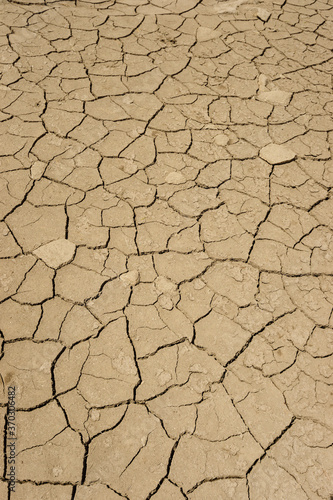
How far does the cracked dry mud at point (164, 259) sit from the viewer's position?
1706 mm

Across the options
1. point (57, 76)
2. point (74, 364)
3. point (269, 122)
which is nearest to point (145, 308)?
point (74, 364)

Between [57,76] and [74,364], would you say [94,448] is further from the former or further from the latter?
[57,76]

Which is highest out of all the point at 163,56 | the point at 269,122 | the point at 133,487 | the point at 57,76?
the point at 163,56

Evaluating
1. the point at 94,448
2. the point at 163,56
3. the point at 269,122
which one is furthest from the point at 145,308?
the point at 163,56

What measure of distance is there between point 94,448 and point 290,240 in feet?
4.75

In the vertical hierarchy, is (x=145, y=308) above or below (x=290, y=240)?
below

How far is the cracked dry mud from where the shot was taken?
171 cm

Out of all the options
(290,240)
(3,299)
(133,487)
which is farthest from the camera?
(290,240)

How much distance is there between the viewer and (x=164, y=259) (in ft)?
7.39

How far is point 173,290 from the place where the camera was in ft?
7.02

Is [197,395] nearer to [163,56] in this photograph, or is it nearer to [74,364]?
[74,364]

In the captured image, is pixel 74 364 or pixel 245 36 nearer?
pixel 74 364

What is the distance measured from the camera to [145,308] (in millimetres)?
2070

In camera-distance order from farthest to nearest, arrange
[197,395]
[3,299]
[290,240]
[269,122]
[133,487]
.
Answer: [269,122] < [290,240] < [3,299] < [197,395] < [133,487]
